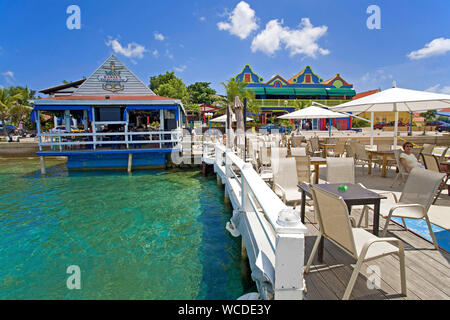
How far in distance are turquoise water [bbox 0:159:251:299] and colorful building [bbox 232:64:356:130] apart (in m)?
27.8

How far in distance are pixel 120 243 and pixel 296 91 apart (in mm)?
34885

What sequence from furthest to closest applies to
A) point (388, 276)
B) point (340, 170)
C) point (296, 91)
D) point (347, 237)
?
point (296, 91) < point (340, 170) < point (388, 276) < point (347, 237)

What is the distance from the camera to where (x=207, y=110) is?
33.4 metres

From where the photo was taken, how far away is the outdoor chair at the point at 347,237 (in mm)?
2318

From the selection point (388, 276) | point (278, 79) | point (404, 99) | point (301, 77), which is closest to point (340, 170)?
point (388, 276)

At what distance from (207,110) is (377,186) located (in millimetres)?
28082

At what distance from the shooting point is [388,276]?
2812mm

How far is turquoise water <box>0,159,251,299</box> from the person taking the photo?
429 centimetres

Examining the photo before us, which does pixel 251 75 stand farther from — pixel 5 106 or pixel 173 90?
pixel 5 106

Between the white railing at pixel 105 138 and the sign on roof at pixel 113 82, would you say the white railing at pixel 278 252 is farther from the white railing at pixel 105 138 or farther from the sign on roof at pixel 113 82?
the sign on roof at pixel 113 82

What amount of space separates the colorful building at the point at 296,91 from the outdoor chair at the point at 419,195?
33197mm
